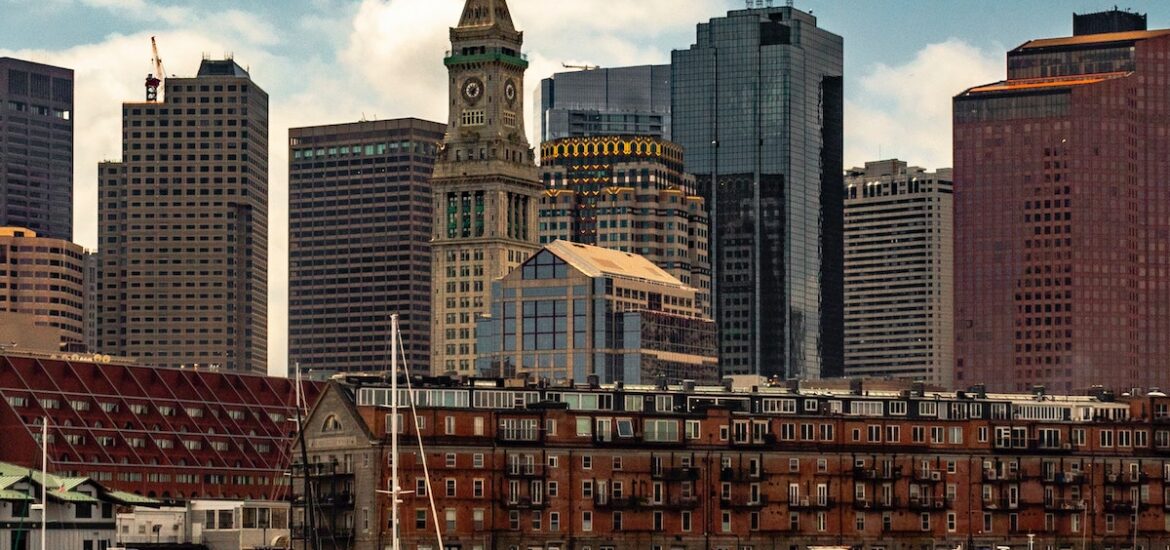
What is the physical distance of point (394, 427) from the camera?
557 ft

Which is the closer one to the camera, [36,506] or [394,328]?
[394,328]

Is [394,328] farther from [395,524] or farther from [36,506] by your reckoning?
[36,506]

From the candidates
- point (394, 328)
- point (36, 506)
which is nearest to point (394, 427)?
point (394, 328)

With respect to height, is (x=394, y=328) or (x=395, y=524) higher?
(x=394, y=328)

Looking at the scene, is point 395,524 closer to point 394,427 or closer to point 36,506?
point 394,427

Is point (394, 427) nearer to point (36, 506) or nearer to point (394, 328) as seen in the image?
point (394, 328)

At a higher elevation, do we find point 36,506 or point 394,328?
point 394,328

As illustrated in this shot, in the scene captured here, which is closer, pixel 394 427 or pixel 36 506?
pixel 394 427

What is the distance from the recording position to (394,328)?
171 meters

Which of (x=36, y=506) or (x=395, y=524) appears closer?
(x=395, y=524)

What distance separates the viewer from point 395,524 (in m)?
166

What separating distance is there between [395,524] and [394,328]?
Answer: 1390 centimetres

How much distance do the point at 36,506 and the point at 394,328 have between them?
41409mm

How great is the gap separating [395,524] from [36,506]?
43.0m
